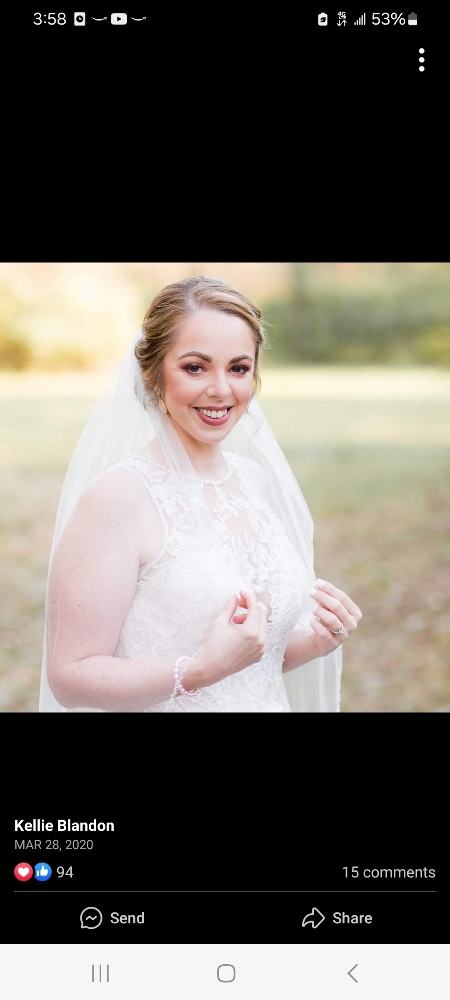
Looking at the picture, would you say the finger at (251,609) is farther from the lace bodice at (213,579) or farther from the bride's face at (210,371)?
the bride's face at (210,371)

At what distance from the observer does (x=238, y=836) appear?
1896 mm

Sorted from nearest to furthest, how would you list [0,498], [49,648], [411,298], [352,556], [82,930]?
[82,930]
[49,648]
[352,556]
[0,498]
[411,298]

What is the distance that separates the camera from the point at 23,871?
73.8 inches

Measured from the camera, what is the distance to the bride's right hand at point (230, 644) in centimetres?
202

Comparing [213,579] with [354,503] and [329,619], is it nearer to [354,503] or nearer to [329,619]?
[329,619]

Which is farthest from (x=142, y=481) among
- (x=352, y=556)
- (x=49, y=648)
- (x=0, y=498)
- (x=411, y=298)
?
(x=411, y=298)

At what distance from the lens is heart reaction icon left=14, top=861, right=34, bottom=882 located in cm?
187

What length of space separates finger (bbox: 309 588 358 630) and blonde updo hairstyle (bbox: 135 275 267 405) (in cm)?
68

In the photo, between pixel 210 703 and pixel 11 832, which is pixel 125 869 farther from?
pixel 210 703
